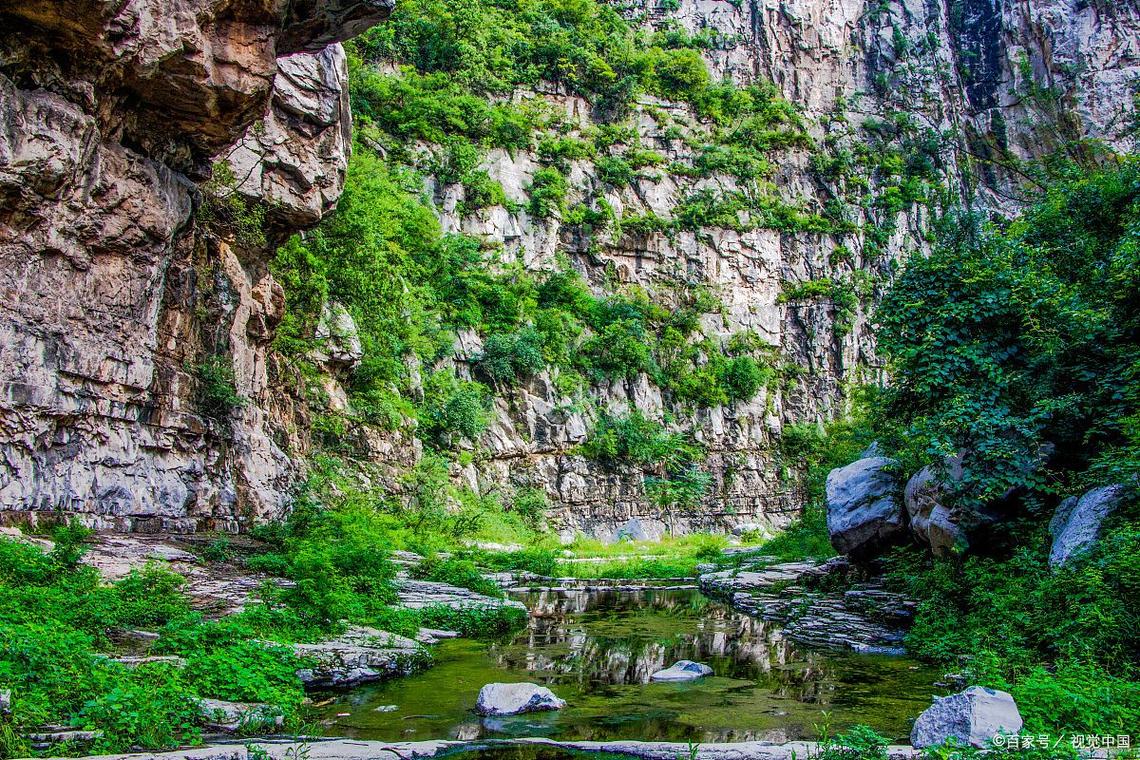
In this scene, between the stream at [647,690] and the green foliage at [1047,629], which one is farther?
the stream at [647,690]

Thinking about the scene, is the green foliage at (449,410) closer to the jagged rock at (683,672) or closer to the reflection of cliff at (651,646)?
the reflection of cliff at (651,646)

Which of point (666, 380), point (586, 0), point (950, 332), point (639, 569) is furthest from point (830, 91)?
Answer: point (950, 332)

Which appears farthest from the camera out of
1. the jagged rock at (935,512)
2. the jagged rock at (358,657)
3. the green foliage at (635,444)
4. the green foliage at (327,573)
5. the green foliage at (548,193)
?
the green foliage at (548,193)

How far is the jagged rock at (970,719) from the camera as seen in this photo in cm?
480

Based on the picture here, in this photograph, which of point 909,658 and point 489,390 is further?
point 489,390

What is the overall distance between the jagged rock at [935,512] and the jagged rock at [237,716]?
9174mm

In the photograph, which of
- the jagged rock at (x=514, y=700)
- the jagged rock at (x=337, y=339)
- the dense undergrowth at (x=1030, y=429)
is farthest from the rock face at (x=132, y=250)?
the dense undergrowth at (x=1030, y=429)

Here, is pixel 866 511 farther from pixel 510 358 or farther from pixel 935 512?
pixel 510 358

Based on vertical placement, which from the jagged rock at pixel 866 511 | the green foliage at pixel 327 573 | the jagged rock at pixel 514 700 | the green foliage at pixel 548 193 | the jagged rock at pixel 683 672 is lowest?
the jagged rock at pixel 683 672

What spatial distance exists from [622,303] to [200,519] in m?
32.1

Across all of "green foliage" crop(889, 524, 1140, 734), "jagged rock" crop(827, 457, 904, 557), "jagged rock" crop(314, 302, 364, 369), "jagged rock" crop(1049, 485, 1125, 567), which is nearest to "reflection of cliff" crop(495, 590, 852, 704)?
"green foliage" crop(889, 524, 1140, 734)

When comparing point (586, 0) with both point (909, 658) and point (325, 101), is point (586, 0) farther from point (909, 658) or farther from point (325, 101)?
point (909, 658)

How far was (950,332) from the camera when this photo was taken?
1145 cm

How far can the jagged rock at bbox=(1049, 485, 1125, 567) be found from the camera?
26.8 ft
